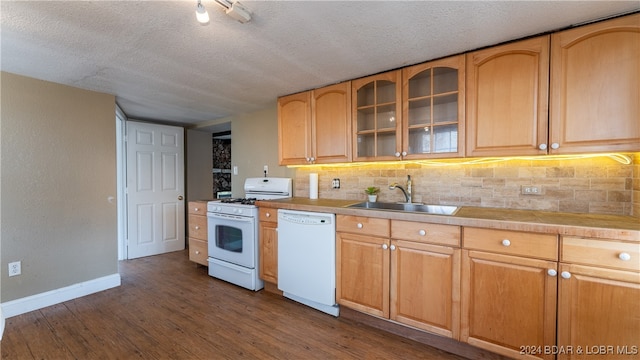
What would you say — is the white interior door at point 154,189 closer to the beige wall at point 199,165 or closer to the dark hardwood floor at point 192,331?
the beige wall at point 199,165

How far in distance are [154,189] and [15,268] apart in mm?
1867

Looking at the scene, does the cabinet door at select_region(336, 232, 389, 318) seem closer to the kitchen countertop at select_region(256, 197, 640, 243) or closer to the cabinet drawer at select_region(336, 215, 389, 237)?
the cabinet drawer at select_region(336, 215, 389, 237)

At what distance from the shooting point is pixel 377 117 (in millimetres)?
2465

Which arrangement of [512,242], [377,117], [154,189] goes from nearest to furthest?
1. [512,242]
2. [377,117]
3. [154,189]

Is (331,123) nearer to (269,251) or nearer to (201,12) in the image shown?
(269,251)

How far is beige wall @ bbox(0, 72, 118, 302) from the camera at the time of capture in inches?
92.0

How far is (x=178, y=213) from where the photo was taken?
438 cm

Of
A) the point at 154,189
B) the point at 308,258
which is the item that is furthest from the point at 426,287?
the point at 154,189

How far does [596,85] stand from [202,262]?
13.2 ft

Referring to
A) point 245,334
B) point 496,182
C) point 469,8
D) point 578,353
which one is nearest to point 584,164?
point 496,182

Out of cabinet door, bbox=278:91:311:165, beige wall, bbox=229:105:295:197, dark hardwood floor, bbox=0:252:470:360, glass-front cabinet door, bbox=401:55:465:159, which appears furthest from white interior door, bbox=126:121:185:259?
glass-front cabinet door, bbox=401:55:465:159

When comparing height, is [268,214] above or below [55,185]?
below

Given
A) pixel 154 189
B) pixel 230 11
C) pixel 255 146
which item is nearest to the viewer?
pixel 230 11

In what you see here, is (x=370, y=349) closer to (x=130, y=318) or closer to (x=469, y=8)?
(x=130, y=318)
